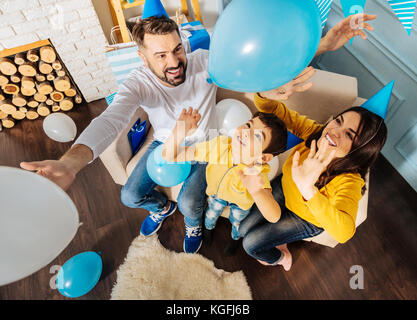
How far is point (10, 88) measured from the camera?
76.4 inches

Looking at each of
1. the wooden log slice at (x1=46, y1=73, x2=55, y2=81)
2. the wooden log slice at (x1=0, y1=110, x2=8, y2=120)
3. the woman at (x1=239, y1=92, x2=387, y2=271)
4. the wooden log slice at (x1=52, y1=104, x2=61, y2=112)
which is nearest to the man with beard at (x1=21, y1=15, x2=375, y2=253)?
the woman at (x1=239, y1=92, x2=387, y2=271)

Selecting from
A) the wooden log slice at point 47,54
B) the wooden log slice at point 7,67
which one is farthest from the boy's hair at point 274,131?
the wooden log slice at point 7,67

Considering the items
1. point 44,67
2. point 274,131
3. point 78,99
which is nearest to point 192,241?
point 274,131

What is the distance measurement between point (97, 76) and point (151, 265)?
1.58 metres

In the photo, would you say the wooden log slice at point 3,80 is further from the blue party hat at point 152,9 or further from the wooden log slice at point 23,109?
the blue party hat at point 152,9

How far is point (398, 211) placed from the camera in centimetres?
170

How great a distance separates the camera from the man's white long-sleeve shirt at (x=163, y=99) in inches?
42.3

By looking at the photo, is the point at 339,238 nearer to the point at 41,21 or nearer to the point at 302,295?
the point at 302,295

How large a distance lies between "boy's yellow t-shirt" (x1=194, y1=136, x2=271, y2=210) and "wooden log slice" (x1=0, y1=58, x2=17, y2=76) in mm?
1646

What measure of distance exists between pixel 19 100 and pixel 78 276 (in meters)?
1.53

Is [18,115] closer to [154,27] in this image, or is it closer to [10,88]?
[10,88]

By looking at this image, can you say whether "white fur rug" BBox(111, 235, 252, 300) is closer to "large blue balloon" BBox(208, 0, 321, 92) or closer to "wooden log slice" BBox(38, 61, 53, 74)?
"large blue balloon" BBox(208, 0, 321, 92)
